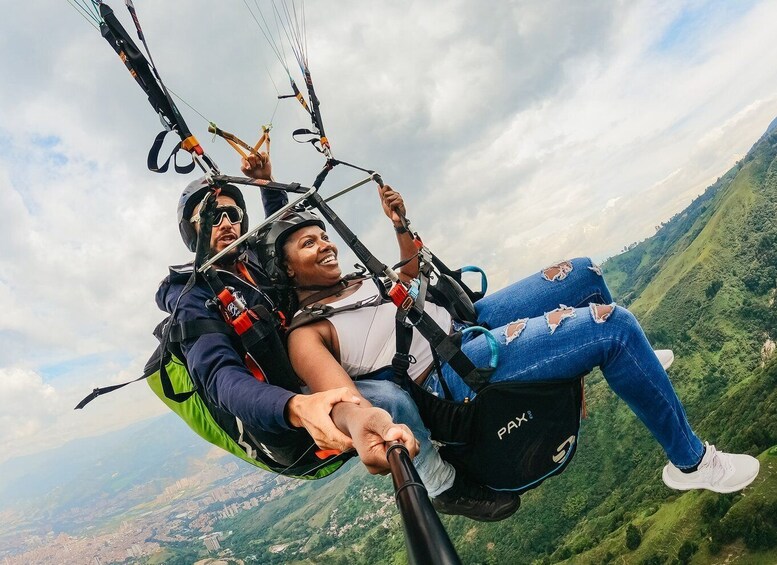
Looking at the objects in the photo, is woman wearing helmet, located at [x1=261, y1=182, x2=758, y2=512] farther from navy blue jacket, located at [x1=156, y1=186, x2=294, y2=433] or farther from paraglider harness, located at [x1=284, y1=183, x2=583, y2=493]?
navy blue jacket, located at [x1=156, y1=186, x2=294, y2=433]

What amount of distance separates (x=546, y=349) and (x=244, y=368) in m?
1.53

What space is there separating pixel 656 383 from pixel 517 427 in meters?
0.76

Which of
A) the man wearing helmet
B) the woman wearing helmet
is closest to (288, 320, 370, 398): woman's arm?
the woman wearing helmet

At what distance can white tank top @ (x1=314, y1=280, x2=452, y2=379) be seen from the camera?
8.46ft

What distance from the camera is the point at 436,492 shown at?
2.78 metres

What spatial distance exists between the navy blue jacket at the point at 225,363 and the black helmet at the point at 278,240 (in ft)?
0.44

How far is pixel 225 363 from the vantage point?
2.07 meters

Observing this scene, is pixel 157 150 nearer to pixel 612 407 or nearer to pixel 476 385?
pixel 476 385

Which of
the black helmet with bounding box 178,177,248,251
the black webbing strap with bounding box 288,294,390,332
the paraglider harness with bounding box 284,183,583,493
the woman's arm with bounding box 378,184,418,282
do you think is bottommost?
the paraglider harness with bounding box 284,183,583,493

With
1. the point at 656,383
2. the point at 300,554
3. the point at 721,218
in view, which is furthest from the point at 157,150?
the point at 721,218

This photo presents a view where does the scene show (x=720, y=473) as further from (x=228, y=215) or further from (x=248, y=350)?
(x=228, y=215)

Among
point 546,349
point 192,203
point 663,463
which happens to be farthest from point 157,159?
point 663,463

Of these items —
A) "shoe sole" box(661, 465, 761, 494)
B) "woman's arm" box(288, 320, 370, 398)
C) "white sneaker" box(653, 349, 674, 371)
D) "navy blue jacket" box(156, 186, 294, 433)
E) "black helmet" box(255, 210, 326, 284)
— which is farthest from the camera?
"white sneaker" box(653, 349, 674, 371)

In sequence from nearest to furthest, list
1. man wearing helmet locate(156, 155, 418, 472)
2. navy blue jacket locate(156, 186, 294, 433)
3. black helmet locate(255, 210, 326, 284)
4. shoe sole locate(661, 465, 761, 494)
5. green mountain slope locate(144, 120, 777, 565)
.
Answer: man wearing helmet locate(156, 155, 418, 472) < navy blue jacket locate(156, 186, 294, 433) < shoe sole locate(661, 465, 761, 494) < black helmet locate(255, 210, 326, 284) < green mountain slope locate(144, 120, 777, 565)
